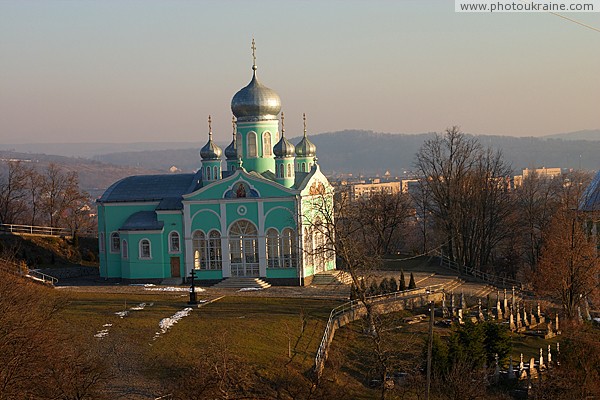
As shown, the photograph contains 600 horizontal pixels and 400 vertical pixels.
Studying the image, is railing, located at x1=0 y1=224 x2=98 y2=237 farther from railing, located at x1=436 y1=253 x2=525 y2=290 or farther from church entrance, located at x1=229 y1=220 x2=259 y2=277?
railing, located at x1=436 y1=253 x2=525 y2=290

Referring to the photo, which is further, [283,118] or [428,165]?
[428,165]

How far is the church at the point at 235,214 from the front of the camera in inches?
1689

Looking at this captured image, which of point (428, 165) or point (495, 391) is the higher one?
point (428, 165)

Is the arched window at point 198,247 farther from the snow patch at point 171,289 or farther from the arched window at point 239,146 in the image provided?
the arched window at point 239,146

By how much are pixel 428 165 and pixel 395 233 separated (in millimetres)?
12432

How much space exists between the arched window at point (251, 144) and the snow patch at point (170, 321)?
13.5 meters

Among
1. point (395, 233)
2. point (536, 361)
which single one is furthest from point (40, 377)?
point (395, 233)

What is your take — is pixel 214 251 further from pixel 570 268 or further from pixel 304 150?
pixel 570 268

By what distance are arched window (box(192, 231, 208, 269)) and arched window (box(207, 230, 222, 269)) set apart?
1.25 feet

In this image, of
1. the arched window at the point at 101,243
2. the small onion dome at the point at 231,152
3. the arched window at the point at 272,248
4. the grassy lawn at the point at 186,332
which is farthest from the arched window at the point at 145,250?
the small onion dome at the point at 231,152

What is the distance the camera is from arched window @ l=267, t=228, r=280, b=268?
4294 cm

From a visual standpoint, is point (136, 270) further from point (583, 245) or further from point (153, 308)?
point (583, 245)

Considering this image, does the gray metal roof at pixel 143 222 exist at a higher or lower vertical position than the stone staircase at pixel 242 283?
higher

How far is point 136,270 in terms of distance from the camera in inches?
1759
